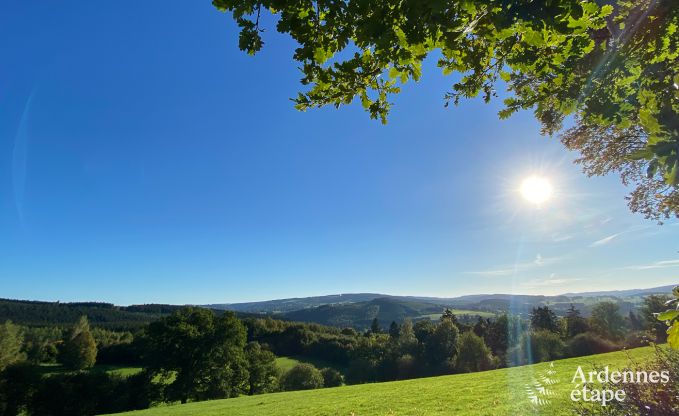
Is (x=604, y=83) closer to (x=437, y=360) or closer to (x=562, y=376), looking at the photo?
(x=562, y=376)

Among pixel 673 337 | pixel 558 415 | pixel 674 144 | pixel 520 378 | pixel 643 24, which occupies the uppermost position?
pixel 643 24

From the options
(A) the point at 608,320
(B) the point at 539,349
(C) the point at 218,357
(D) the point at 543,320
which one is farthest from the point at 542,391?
(D) the point at 543,320

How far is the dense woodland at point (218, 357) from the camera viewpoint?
42378 mm

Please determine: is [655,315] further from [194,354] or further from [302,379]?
[302,379]

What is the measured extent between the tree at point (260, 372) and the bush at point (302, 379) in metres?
2.35

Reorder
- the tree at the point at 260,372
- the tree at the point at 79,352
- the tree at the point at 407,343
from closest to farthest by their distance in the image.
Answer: the tree at the point at 260,372
the tree at the point at 407,343
the tree at the point at 79,352

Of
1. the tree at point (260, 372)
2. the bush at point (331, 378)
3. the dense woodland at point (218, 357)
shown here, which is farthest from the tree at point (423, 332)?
the tree at point (260, 372)

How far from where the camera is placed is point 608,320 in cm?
6738

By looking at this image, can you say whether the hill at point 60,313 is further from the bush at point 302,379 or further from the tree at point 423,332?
the tree at point 423,332

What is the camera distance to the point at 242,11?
124 inches

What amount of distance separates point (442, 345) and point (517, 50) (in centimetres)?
6677

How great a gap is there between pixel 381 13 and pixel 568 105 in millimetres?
2738

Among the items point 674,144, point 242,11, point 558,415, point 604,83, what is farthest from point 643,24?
point 558,415

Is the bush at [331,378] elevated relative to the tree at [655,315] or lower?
lower
